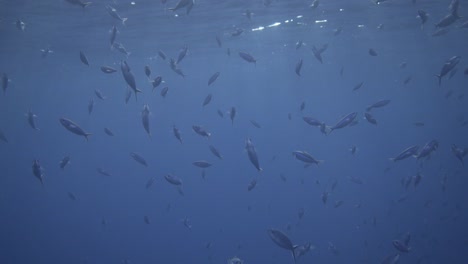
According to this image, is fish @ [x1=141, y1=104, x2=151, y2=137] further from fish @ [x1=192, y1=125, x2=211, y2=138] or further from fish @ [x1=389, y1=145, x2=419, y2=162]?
fish @ [x1=389, y1=145, x2=419, y2=162]

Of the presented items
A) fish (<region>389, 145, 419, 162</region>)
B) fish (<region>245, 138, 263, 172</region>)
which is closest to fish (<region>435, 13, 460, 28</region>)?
fish (<region>389, 145, 419, 162</region>)

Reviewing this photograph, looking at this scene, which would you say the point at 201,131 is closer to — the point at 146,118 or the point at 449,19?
the point at 146,118

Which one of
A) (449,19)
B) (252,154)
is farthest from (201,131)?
(449,19)

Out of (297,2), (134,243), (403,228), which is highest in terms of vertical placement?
(297,2)

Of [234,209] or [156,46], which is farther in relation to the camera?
[234,209]

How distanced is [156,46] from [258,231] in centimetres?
2073

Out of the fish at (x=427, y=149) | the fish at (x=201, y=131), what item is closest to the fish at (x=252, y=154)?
the fish at (x=201, y=131)

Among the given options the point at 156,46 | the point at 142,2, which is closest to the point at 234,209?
the point at 156,46

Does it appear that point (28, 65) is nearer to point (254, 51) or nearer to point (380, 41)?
point (254, 51)

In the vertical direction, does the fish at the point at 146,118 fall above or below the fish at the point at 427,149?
above

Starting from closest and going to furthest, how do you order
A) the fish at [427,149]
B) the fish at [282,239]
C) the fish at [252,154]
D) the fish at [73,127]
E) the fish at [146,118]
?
1. the fish at [282,239]
2. the fish at [252,154]
3. the fish at [146,118]
4. the fish at [73,127]
5. the fish at [427,149]

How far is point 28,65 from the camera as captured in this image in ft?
104

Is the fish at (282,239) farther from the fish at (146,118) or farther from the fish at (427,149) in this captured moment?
the fish at (427,149)

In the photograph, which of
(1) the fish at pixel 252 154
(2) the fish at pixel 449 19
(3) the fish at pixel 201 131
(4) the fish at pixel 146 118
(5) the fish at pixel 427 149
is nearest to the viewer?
(1) the fish at pixel 252 154
